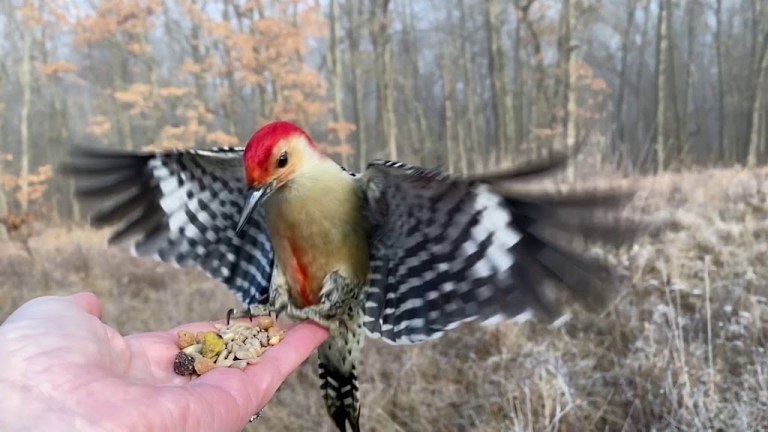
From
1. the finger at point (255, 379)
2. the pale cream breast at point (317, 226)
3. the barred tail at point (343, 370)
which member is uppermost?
the pale cream breast at point (317, 226)

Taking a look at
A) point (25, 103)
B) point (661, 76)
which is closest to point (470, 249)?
point (25, 103)

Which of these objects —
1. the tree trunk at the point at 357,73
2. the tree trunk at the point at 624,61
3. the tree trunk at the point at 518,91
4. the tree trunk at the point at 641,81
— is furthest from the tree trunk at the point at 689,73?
the tree trunk at the point at 357,73

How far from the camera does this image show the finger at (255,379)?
1688 mm

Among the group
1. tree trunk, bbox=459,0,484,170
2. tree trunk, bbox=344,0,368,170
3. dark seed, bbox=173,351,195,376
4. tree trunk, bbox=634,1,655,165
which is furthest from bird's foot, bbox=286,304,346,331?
tree trunk, bbox=634,1,655,165

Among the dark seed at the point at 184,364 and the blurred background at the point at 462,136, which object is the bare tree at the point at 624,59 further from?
the dark seed at the point at 184,364

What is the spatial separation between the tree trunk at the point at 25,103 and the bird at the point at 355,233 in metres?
7.17

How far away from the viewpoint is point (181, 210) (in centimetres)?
267

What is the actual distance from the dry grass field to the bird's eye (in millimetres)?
1847

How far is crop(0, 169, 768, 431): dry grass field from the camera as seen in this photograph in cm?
321

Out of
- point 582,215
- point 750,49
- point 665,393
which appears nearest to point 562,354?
point 665,393

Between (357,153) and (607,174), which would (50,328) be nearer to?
(607,174)

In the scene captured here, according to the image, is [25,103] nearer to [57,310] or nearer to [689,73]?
[57,310]

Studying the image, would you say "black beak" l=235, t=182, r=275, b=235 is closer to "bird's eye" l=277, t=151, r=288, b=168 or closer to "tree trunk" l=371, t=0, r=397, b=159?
"bird's eye" l=277, t=151, r=288, b=168

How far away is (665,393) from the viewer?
318 cm
